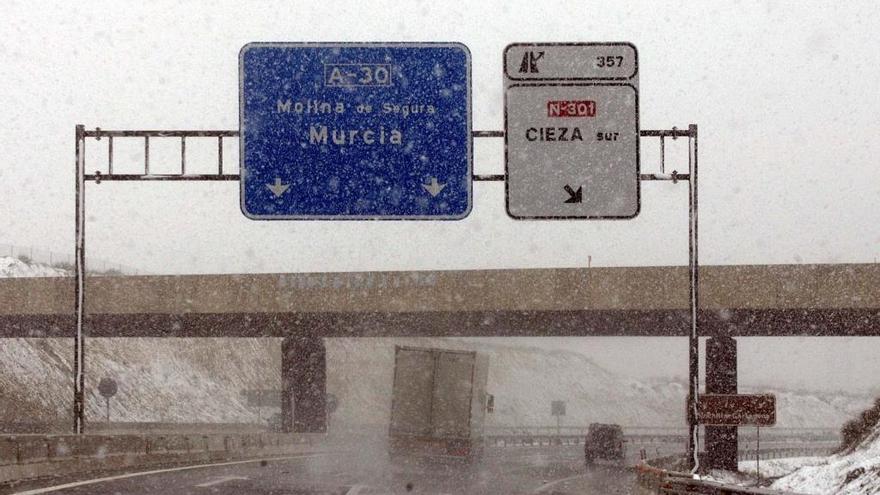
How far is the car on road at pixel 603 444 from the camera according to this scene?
45.8m

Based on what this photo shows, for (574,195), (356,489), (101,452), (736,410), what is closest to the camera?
(574,195)

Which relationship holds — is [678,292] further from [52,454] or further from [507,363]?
[507,363]

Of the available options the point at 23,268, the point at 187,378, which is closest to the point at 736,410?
the point at 187,378

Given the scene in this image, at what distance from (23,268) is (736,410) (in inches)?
4183

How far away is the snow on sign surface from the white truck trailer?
48.3 ft

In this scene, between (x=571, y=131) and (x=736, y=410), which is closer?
(x=571, y=131)

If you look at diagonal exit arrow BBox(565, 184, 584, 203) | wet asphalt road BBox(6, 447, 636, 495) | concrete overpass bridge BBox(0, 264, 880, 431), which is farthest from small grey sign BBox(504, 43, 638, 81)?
concrete overpass bridge BBox(0, 264, 880, 431)

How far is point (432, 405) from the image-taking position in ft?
110

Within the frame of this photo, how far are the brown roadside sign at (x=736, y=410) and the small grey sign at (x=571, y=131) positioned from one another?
3.43m

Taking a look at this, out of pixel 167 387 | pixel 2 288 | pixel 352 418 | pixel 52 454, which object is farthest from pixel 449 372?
pixel 352 418

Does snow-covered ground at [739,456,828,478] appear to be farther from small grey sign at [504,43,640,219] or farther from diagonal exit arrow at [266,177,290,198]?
diagonal exit arrow at [266,177,290,198]

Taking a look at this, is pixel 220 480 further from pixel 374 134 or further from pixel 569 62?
pixel 569 62

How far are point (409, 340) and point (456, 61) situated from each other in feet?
460

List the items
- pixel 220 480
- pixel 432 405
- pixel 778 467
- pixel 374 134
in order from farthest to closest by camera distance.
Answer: pixel 778 467, pixel 432 405, pixel 220 480, pixel 374 134
